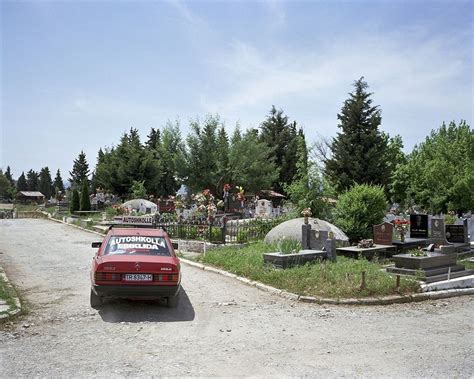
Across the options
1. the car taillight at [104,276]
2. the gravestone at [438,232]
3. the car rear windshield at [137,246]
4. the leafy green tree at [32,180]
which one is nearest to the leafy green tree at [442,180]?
the gravestone at [438,232]

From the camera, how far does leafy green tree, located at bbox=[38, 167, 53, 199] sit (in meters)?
98.9

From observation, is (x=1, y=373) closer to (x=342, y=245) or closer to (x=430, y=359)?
(x=430, y=359)

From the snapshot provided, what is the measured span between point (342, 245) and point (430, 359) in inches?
421

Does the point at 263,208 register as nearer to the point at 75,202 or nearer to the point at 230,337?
the point at 75,202

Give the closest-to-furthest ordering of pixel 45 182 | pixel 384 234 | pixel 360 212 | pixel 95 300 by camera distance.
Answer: pixel 95 300
pixel 384 234
pixel 360 212
pixel 45 182

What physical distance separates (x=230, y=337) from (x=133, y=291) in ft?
6.87

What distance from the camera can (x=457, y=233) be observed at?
17672 mm

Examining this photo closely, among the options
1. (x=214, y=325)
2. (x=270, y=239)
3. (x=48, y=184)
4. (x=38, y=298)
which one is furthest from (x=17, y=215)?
(x=48, y=184)

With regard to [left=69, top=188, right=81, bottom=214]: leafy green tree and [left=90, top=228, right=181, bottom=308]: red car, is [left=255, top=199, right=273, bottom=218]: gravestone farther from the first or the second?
[left=90, top=228, right=181, bottom=308]: red car

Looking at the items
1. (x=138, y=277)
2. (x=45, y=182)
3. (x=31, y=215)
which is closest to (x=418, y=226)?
(x=138, y=277)

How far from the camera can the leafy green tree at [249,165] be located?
44.4 meters

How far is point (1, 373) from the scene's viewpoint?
5.40m

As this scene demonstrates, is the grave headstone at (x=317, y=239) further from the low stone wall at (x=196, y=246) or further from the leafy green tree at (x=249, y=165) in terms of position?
the leafy green tree at (x=249, y=165)

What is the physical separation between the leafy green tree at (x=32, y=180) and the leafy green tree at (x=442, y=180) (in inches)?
3490
